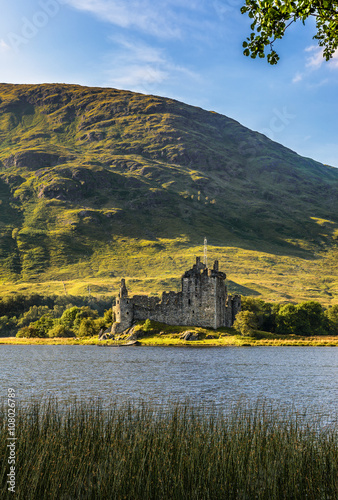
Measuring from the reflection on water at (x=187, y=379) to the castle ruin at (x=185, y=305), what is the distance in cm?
3884

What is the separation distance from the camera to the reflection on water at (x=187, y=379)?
3747 centimetres

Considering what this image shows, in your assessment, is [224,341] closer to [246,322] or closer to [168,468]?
[246,322]

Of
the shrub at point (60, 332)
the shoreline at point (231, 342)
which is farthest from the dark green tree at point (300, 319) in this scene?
the shrub at point (60, 332)

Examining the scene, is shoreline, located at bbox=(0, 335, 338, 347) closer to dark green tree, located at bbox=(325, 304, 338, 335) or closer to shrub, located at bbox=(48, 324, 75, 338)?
shrub, located at bbox=(48, 324, 75, 338)

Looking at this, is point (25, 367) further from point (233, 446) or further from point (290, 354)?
point (233, 446)

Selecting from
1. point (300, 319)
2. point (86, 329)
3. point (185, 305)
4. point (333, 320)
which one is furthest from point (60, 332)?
point (333, 320)

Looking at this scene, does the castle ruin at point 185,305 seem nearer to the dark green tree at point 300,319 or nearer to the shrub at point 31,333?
the dark green tree at point 300,319

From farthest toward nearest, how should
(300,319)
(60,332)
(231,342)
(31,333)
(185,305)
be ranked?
(31,333) < (60,332) < (185,305) < (300,319) < (231,342)

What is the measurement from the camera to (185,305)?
120m

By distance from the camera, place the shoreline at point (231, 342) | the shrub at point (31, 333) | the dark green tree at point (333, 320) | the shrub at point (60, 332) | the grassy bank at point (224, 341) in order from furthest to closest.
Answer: the shrub at point (31, 333)
the shrub at point (60, 332)
the dark green tree at point (333, 320)
the grassy bank at point (224, 341)
the shoreline at point (231, 342)

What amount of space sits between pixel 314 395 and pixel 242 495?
2807 centimetres

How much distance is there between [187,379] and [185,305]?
230 ft

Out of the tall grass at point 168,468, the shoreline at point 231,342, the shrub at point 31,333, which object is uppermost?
the tall grass at point 168,468

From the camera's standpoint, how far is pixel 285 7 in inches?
483
